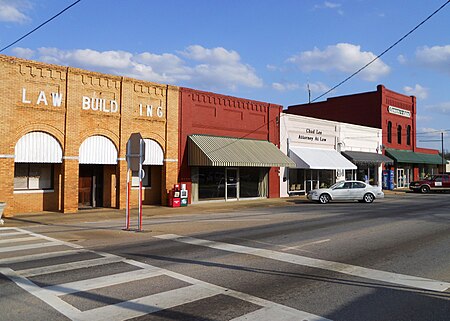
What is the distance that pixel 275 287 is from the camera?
20.5ft

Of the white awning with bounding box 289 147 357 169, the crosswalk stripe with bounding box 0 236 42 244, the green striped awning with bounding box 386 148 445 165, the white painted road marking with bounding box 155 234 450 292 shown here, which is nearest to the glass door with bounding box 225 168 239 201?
the white awning with bounding box 289 147 357 169

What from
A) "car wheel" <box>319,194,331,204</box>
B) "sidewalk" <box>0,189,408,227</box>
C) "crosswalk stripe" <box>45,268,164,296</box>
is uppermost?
"car wheel" <box>319,194,331,204</box>

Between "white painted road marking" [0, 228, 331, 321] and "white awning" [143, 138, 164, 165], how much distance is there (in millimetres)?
12978

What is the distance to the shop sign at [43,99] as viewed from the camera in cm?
1663

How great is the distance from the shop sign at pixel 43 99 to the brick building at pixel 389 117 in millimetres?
32505

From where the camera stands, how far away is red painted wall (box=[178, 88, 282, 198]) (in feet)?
73.5

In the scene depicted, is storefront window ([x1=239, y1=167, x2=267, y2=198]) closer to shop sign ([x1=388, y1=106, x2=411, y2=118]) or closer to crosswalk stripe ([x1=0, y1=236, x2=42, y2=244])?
crosswalk stripe ([x1=0, y1=236, x2=42, y2=244])

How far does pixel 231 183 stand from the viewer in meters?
24.9

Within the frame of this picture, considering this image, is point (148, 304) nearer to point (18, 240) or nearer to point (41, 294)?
point (41, 294)

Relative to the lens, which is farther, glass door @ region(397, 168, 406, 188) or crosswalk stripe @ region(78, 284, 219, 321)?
glass door @ region(397, 168, 406, 188)

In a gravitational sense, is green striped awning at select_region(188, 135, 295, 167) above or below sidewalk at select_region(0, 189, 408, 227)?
above

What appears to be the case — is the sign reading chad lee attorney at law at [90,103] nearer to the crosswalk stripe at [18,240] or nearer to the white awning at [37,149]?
the white awning at [37,149]

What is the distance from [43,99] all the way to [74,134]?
6.39 feet

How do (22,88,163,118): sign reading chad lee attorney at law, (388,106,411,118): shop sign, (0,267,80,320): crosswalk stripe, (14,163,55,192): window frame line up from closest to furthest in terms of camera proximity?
(0,267,80,320): crosswalk stripe < (22,88,163,118): sign reading chad lee attorney at law < (14,163,55,192): window frame < (388,106,411,118): shop sign
